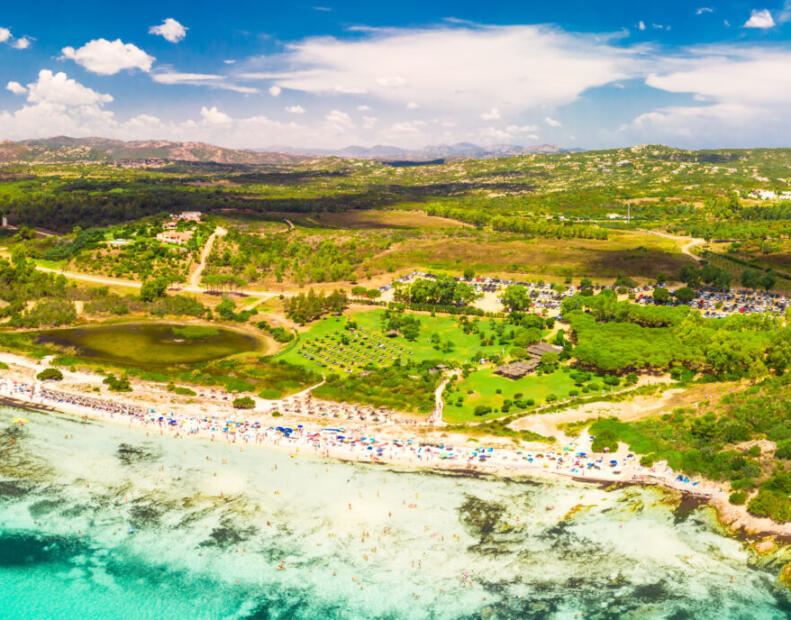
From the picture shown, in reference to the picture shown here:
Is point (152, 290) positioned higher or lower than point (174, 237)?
lower

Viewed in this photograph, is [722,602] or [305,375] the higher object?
[305,375]

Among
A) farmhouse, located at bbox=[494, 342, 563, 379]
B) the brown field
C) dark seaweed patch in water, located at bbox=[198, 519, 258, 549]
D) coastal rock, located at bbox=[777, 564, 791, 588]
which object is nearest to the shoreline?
coastal rock, located at bbox=[777, 564, 791, 588]

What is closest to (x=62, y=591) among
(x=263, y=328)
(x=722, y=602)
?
(x=722, y=602)

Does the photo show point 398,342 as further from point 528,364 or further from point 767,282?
point 767,282

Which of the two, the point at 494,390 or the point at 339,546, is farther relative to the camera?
the point at 494,390

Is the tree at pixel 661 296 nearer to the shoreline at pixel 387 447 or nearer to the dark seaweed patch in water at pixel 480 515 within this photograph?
the shoreline at pixel 387 447

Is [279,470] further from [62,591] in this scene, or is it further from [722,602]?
[722,602]

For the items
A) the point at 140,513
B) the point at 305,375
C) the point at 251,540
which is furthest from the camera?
the point at 305,375

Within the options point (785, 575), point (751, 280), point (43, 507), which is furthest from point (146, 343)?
point (751, 280)
